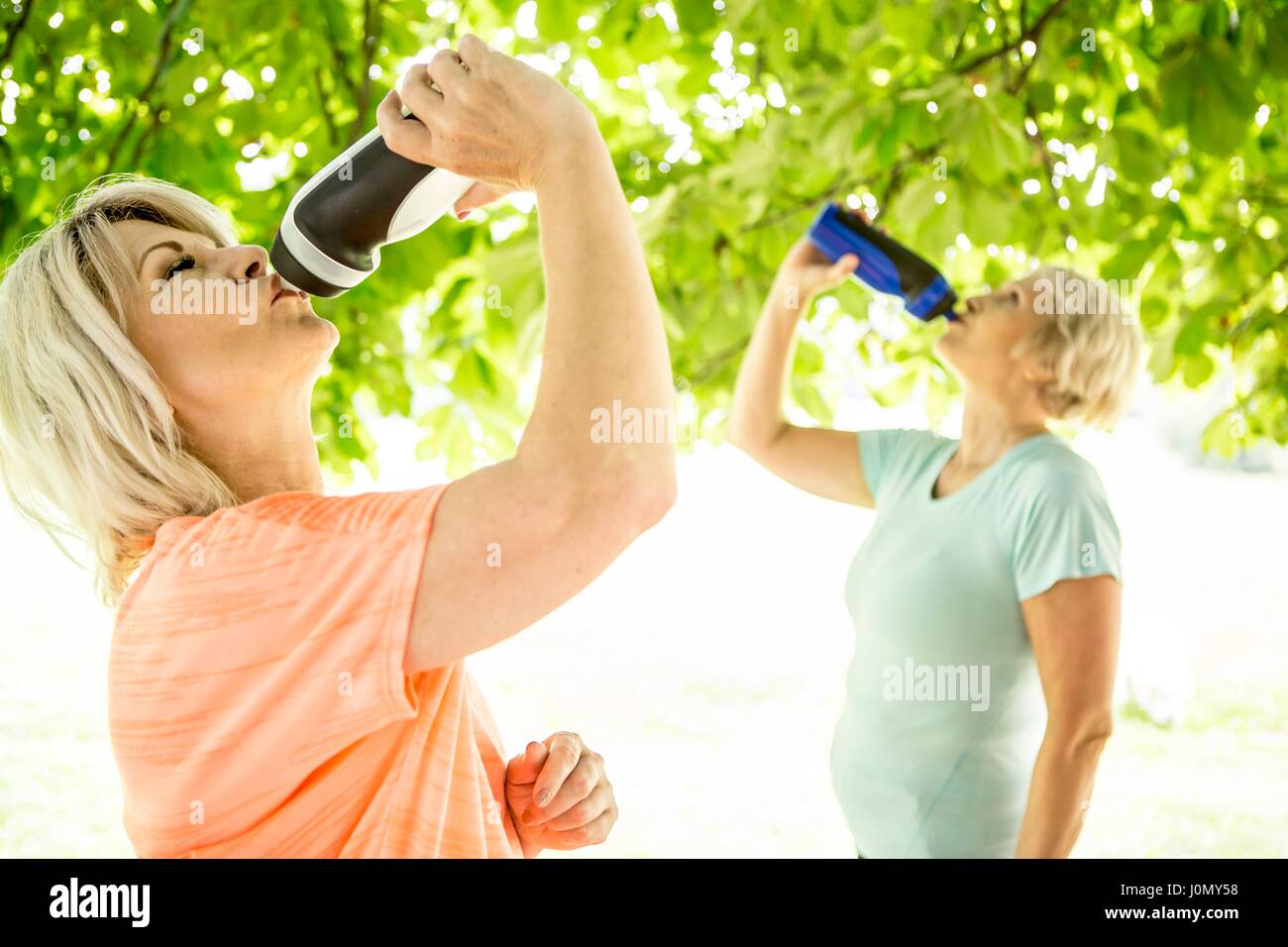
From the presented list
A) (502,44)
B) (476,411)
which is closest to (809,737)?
(476,411)

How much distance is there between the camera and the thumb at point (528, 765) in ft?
2.04

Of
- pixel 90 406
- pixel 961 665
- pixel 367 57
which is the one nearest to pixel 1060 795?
pixel 961 665

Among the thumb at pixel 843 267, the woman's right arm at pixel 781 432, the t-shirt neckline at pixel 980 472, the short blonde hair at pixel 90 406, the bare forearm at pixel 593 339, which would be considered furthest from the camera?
the woman's right arm at pixel 781 432

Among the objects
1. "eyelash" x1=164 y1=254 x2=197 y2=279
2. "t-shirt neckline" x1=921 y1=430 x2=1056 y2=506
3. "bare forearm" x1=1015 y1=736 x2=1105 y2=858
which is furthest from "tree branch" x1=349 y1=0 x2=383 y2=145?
"bare forearm" x1=1015 y1=736 x2=1105 y2=858

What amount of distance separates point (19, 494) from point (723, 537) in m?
1.63

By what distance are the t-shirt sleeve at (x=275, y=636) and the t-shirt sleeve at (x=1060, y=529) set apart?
2.11 ft

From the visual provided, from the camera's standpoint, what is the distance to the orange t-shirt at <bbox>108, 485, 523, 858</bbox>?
1.46ft

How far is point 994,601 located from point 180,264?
744 millimetres

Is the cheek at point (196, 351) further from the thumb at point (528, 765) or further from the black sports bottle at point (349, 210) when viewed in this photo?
the thumb at point (528, 765)

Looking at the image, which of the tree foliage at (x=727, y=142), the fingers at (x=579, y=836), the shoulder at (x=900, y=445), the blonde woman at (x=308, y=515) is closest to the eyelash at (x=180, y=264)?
the blonde woman at (x=308, y=515)

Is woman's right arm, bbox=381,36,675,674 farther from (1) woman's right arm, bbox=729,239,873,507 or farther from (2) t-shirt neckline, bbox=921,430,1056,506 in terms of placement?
(1) woman's right arm, bbox=729,239,873,507

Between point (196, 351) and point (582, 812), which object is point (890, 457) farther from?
point (196, 351)
